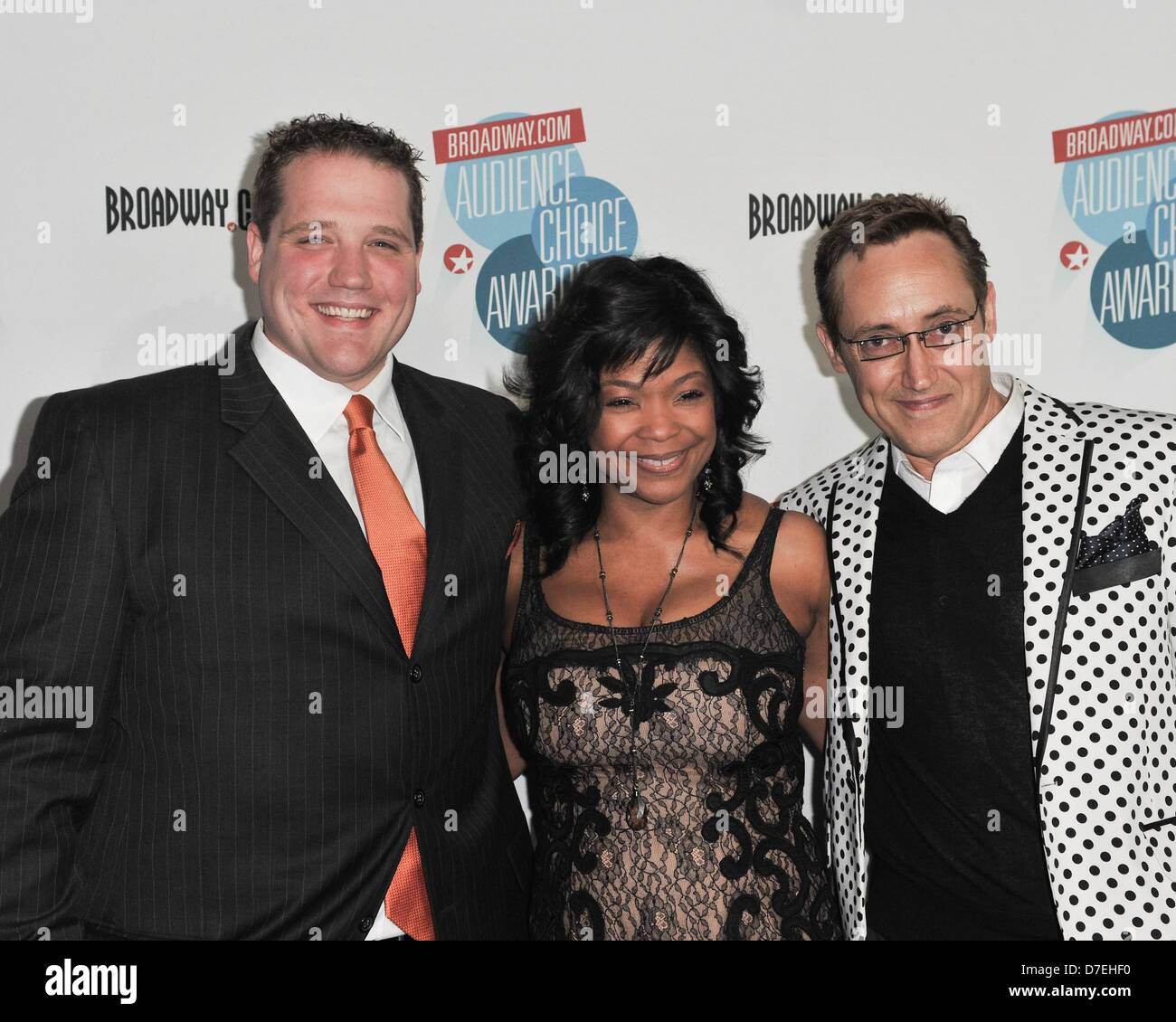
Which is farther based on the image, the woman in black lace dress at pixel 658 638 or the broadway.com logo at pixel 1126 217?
the broadway.com logo at pixel 1126 217

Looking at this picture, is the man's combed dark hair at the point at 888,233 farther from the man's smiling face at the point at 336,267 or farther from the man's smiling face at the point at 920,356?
the man's smiling face at the point at 336,267

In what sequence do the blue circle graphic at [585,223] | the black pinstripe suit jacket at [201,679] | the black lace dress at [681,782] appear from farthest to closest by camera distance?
the blue circle graphic at [585,223]
the black lace dress at [681,782]
the black pinstripe suit jacket at [201,679]

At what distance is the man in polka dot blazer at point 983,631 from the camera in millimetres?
2100

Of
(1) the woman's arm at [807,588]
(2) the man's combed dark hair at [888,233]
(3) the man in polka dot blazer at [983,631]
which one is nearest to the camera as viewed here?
(3) the man in polka dot blazer at [983,631]

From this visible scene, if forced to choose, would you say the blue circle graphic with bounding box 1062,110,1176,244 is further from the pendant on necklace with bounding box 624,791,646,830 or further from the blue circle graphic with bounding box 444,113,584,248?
the pendant on necklace with bounding box 624,791,646,830

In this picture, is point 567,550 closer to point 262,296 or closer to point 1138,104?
point 262,296

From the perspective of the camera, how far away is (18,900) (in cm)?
187

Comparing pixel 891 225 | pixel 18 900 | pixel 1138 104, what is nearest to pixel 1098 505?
pixel 891 225

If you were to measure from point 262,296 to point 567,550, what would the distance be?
81cm

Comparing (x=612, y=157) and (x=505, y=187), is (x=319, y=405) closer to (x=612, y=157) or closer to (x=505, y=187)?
(x=505, y=187)

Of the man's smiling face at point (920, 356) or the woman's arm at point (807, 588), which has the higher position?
the man's smiling face at point (920, 356)

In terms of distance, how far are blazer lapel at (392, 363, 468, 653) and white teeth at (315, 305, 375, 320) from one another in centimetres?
27

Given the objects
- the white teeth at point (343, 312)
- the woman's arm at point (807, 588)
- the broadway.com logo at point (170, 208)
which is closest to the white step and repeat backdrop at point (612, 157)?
the broadway.com logo at point (170, 208)

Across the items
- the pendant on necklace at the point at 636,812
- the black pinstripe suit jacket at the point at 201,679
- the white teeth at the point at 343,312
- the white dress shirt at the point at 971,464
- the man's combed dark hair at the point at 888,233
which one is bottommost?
the pendant on necklace at the point at 636,812
